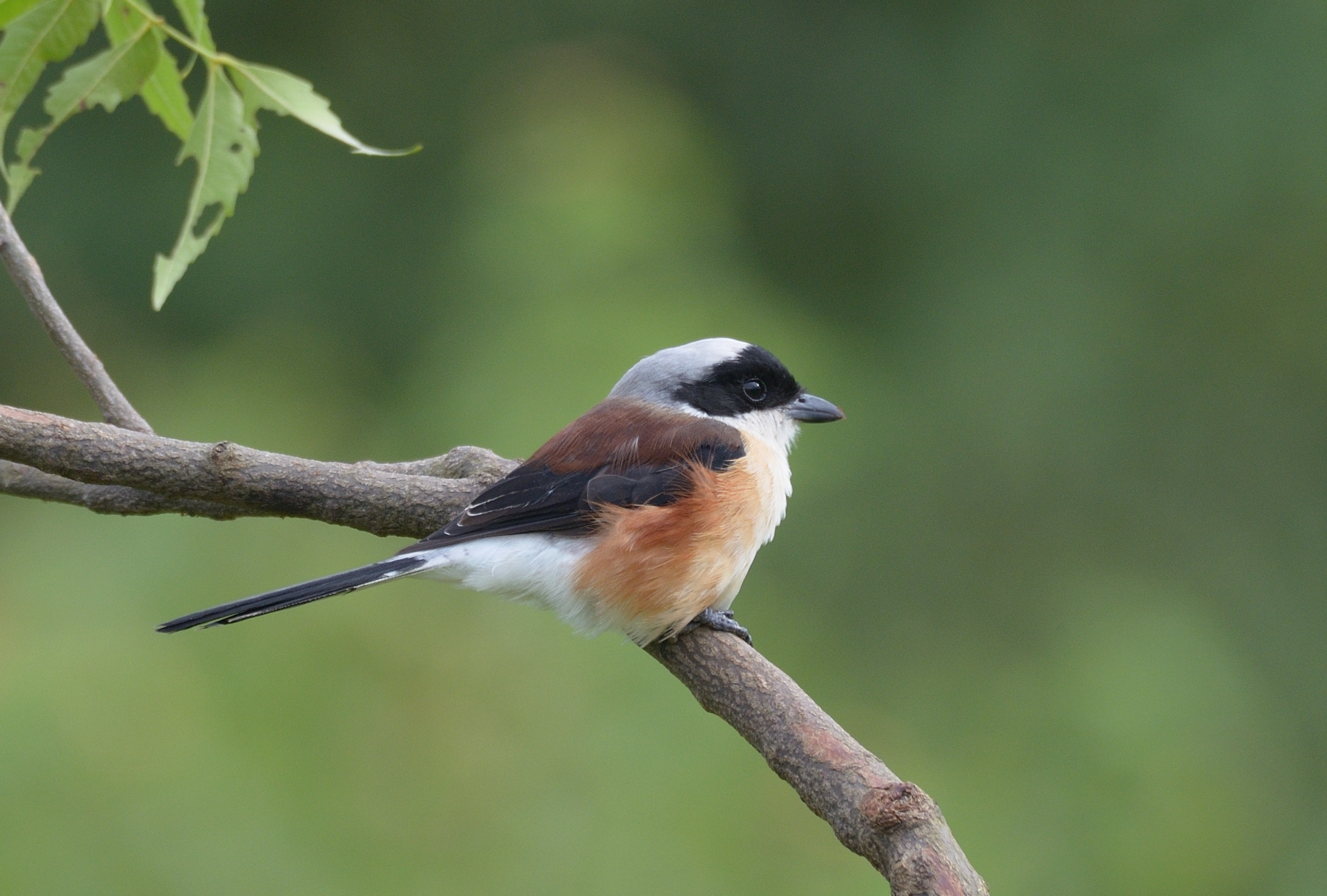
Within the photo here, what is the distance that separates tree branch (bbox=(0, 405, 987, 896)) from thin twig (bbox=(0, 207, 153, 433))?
0.45ft

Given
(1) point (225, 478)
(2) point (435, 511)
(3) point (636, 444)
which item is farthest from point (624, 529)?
(1) point (225, 478)

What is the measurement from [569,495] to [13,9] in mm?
1149

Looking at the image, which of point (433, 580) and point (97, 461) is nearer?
point (97, 461)

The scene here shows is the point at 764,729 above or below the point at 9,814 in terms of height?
above

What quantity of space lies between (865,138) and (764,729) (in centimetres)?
409

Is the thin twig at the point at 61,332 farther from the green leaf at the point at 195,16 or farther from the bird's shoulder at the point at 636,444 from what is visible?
the bird's shoulder at the point at 636,444

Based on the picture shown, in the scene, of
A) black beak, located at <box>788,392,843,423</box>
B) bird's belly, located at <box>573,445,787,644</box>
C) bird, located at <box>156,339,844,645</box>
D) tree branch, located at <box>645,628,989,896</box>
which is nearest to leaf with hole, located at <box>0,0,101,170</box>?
bird, located at <box>156,339,844,645</box>

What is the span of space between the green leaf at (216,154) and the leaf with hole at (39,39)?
169 mm

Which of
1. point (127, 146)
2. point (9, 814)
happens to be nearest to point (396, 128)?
point (127, 146)

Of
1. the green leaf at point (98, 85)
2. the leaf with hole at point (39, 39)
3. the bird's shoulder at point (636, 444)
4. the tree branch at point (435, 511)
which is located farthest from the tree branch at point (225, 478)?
the leaf with hole at point (39, 39)

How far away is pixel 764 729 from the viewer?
180cm

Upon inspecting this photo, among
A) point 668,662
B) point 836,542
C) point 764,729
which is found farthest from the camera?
point 836,542

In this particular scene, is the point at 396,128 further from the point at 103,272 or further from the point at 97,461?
the point at 97,461

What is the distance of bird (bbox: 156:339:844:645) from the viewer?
86.0 inches
